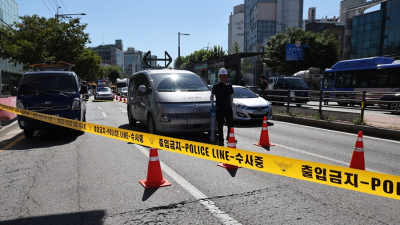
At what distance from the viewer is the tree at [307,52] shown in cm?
4253

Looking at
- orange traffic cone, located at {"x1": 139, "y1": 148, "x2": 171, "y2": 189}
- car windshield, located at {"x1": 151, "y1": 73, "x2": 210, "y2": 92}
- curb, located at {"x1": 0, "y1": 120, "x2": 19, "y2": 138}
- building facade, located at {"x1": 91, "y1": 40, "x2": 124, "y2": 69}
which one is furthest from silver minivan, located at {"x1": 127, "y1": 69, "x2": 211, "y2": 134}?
building facade, located at {"x1": 91, "y1": 40, "x2": 124, "y2": 69}

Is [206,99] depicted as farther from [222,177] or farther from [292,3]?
[292,3]

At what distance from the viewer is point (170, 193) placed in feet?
14.1

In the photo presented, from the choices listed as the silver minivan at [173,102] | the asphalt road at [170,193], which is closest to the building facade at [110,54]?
the silver minivan at [173,102]

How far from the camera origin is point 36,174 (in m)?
5.30

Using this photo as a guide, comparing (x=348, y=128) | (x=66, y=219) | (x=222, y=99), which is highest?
(x=222, y=99)

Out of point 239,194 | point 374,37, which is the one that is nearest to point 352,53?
point 374,37

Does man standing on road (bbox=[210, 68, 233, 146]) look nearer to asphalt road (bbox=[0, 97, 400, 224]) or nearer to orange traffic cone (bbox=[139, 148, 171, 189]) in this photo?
asphalt road (bbox=[0, 97, 400, 224])

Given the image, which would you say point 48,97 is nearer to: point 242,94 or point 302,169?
point 242,94

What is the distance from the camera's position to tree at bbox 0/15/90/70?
2783cm

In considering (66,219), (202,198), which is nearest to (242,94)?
(202,198)

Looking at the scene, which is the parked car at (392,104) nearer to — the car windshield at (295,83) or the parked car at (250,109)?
the parked car at (250,109)

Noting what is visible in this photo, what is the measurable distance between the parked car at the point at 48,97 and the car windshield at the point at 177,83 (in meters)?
2.34

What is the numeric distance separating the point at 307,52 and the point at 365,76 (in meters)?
21.2
